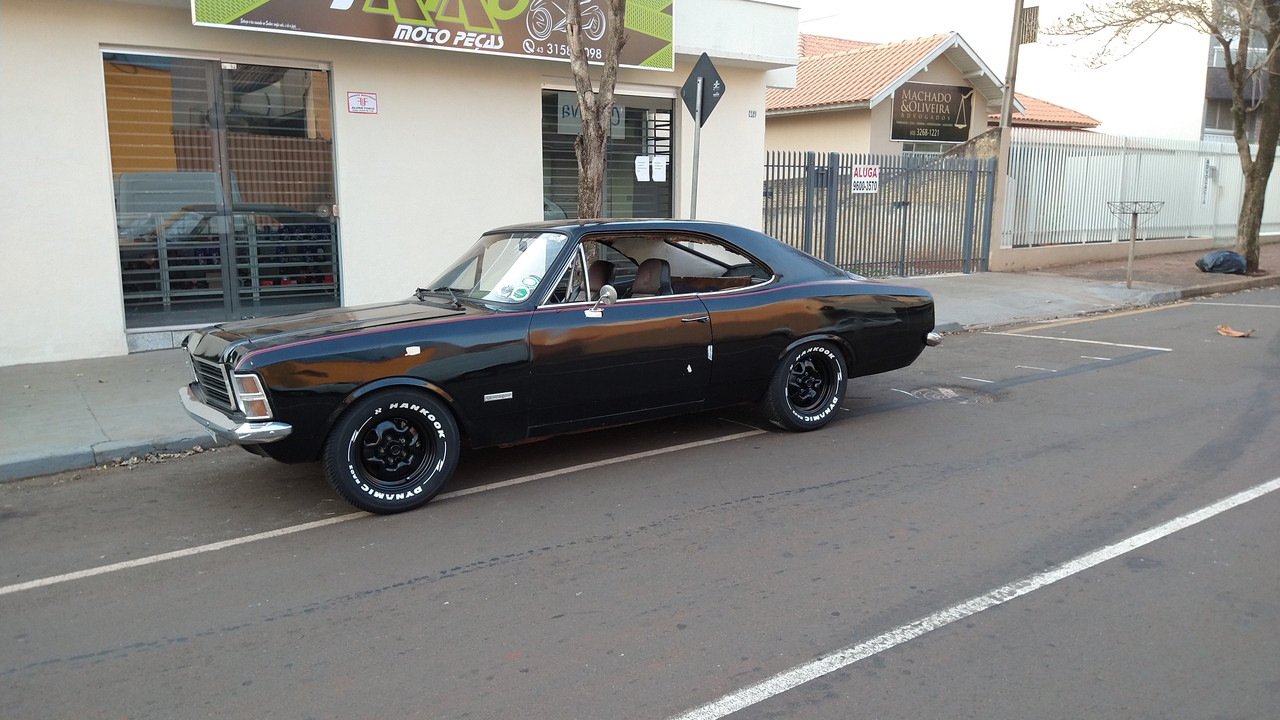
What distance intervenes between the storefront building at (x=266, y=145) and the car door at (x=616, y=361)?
5.89 metres

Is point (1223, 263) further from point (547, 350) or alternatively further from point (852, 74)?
point (547, 350)

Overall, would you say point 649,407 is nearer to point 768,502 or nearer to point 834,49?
point 768,502

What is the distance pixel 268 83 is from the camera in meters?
10.5

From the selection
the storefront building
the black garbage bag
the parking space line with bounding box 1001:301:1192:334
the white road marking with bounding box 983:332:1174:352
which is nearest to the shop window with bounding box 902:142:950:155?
the black garbage bag

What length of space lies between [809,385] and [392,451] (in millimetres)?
3190

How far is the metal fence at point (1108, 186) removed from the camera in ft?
60.3

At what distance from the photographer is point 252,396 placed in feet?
16.3

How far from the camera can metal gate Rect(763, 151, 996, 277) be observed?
15008 millimetres

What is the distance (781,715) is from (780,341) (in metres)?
3.72

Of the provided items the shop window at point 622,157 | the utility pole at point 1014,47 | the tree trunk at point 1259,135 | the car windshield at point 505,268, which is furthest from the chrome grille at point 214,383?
the tree trunk at point 1259,135

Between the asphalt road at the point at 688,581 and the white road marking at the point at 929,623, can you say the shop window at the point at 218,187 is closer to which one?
the asphalt road at the point at 688,581

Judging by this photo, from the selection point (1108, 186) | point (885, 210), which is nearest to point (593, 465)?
point (885, 210)

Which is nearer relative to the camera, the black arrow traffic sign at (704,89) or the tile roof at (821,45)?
the black arrow traffic sign at (704,89)

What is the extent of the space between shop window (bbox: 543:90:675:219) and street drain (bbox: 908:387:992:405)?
20.1 feet
